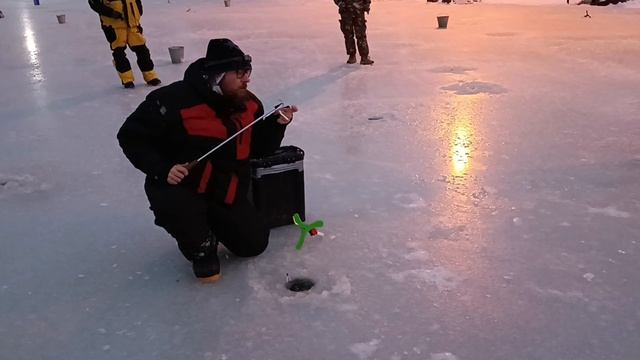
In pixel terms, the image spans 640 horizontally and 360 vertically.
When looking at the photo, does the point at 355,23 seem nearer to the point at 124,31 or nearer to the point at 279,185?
the point at 124,31

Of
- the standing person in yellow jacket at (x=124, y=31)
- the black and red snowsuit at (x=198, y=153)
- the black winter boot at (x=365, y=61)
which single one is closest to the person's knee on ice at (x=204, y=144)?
the black and red snowsuit at (x=198, y=153)

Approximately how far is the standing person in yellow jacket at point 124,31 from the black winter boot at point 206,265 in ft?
13.6

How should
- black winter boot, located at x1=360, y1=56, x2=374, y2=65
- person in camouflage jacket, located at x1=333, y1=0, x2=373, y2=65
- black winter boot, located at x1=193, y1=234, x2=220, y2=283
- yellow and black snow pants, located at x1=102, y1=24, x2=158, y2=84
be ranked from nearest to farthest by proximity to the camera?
black winter boot, located at x1=193, y1=234, x2=220, y2=283
yellow and black snow pants, located at x1=102, y1=24, x2=158, y2=84
person in camouflage jacket, located at x1=333, y1=0, x2=373, y2=65
black winter boot, located at x1=360, y1=56, x2=374, y2=65

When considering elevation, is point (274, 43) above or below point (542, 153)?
above

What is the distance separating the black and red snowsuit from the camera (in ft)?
7.31

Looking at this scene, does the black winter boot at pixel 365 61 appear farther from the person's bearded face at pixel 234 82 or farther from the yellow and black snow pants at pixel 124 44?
the person's bearded face at pixel 234 82

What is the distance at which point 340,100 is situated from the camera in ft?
17.5

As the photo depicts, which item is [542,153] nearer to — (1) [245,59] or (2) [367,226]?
(2) [367,226]

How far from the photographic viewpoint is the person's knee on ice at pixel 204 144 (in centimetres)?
220

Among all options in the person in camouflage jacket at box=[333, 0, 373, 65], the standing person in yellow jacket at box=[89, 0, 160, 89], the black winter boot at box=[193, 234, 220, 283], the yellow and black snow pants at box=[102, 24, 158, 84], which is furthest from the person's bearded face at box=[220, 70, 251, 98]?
the person in camouflage jacket at box=[333, 0, 373, 65]

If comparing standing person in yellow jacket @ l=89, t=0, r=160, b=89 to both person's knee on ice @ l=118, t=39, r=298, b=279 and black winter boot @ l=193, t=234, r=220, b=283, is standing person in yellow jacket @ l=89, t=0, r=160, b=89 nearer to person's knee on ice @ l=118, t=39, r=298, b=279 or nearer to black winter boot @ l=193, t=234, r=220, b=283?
person's knee on ice @ l=118, t=39, r=298, b=279

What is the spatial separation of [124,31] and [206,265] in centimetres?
434

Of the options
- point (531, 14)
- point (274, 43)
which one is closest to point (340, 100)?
point (274, 43)

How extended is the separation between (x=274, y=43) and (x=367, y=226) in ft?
21.9
